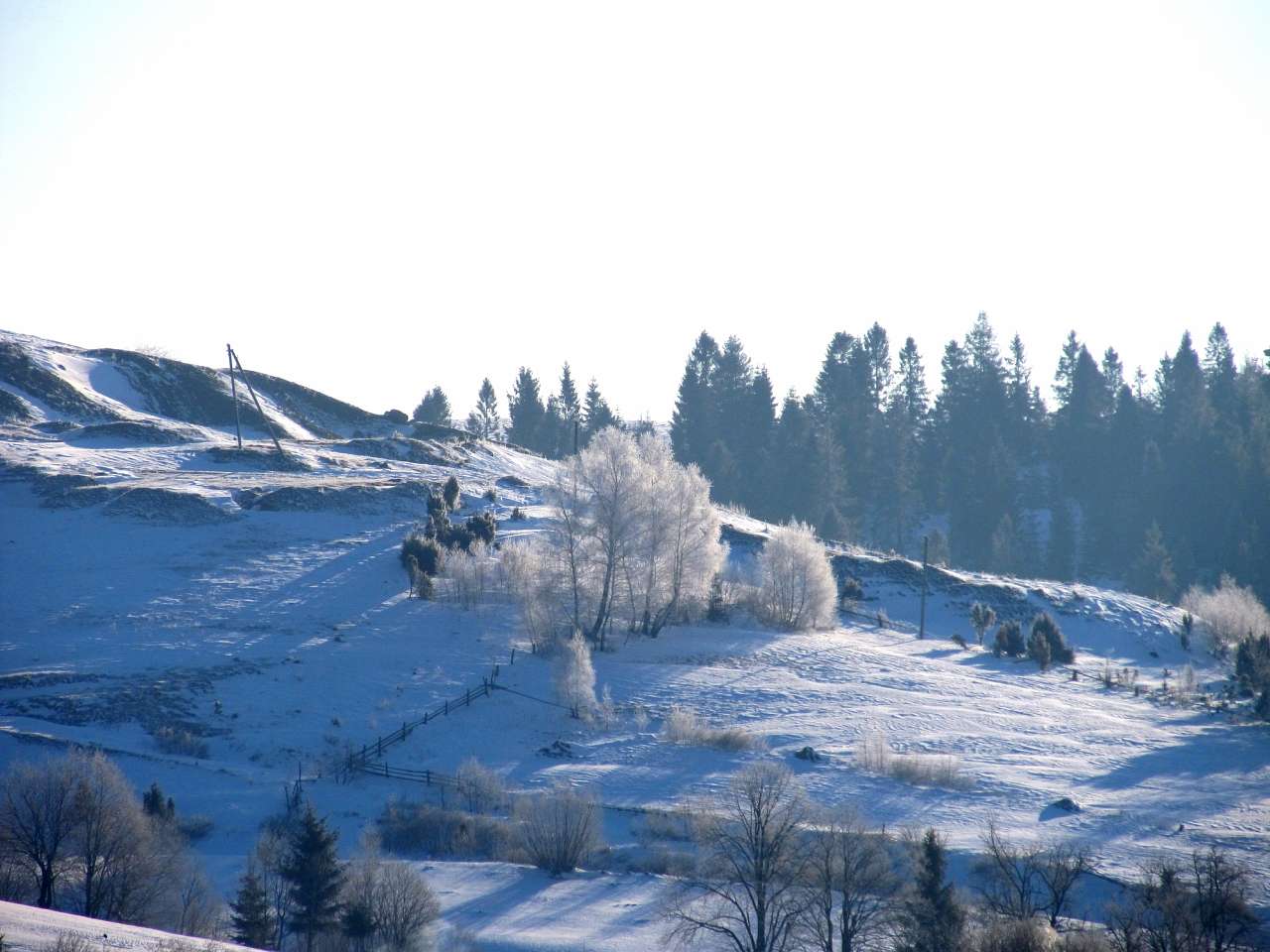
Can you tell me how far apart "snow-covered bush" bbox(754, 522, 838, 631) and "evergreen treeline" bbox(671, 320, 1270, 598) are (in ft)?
85.5

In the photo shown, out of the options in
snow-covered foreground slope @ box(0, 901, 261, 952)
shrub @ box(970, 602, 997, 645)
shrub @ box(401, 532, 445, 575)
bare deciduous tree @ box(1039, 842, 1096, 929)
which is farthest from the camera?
shrub @ box(970, 602, 997, 645)

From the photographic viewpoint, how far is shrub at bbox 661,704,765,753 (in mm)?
31000

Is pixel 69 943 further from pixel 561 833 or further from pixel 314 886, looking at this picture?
pixel 561 833

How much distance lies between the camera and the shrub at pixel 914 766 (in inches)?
1132

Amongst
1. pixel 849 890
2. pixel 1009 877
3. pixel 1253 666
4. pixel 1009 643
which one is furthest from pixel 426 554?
pixel 1253 666

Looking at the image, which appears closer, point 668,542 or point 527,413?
point 668,542

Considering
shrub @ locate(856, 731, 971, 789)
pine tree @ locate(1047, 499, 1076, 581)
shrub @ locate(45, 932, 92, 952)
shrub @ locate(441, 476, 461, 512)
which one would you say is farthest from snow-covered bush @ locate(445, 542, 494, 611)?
pine tree @ locate(1047, 499, 1076, 581)

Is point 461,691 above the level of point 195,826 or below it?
above

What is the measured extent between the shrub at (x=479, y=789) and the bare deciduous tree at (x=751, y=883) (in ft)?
21.2

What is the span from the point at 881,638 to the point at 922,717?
42.8ft

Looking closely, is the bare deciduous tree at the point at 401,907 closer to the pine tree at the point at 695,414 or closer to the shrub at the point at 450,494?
the shrub at the point at 450,494

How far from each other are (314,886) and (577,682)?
15.7 m

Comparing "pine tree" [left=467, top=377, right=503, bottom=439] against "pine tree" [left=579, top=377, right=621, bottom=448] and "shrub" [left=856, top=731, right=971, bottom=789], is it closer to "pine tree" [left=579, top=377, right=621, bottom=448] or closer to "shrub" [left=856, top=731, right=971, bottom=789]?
"pine tree" [left=579, top=377, right=621, bottom=448]

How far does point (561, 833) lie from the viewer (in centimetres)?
2334
